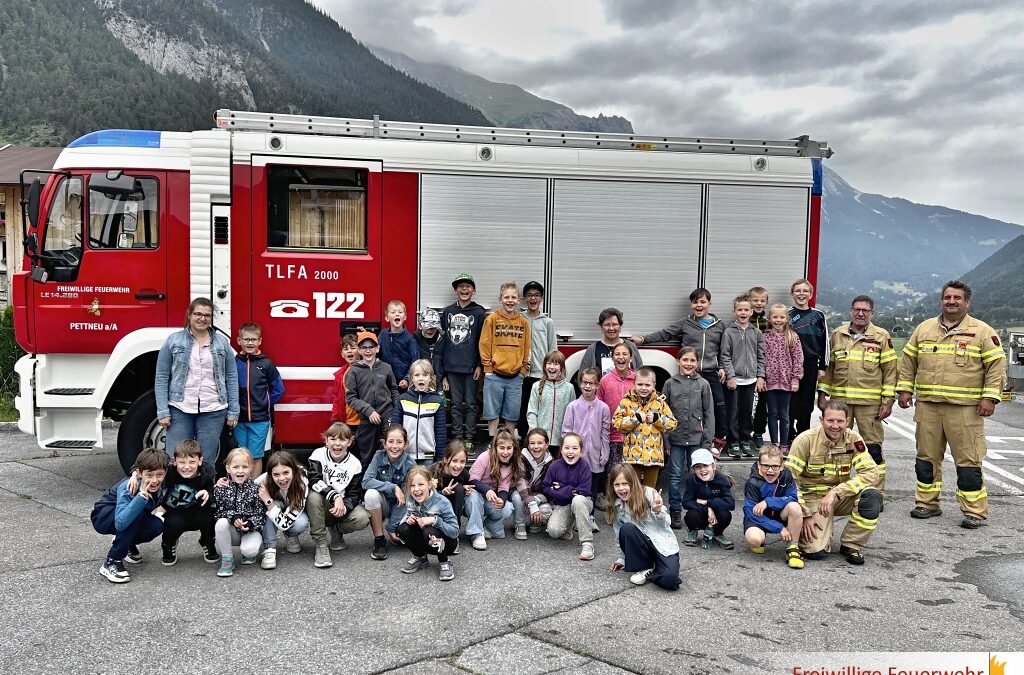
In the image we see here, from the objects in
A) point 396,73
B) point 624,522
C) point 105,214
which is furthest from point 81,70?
point 624,522

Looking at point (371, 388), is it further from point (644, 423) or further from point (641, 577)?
point (641, 577)

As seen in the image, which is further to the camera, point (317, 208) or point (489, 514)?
point (317, 208)

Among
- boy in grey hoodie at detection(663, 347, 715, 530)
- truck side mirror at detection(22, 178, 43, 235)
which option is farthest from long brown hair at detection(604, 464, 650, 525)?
truck side mirror at detection(22, 178, 43, 235)

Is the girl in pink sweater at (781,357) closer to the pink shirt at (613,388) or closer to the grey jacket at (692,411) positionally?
the grey jacket at (692,411)

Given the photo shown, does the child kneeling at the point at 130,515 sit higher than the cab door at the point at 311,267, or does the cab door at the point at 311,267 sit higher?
the cab door at the point at 311,267

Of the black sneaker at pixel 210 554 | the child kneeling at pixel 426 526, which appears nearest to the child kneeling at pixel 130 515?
the black sneaker at pixel 210 554

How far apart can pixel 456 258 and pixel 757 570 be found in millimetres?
3758

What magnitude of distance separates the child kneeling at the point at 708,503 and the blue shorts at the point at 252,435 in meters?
3.51

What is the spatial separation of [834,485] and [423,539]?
119 inches

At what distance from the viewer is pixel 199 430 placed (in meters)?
6.76

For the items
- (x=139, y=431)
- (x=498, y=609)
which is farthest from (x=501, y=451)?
(x=139, y=431)

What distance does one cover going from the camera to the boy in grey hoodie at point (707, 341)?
797 centimetres

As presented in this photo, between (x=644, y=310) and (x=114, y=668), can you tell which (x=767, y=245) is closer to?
(x=644, y=310)

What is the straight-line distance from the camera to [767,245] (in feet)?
27.8
